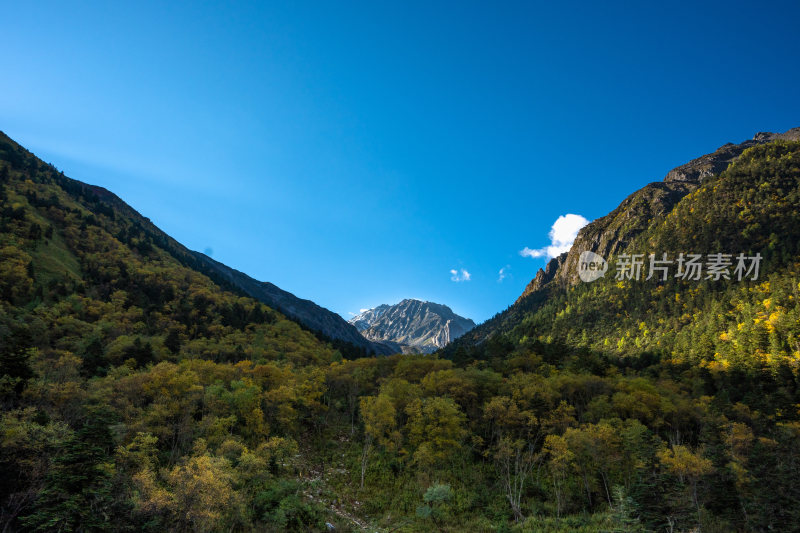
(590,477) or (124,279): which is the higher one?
(124,279)

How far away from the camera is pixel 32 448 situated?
22.4 meters

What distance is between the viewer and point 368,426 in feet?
Answer: 149

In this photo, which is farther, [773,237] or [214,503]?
[773,237]

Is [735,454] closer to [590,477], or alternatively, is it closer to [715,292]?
[590,477]

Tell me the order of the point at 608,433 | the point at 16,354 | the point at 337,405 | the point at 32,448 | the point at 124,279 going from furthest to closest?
the point at 124,279
the point at 337,405
the point at 608,433
the point at 16,354
the point at 32,448

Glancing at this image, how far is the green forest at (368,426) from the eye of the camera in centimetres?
2414

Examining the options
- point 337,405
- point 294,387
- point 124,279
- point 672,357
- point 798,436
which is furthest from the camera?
point 124,279

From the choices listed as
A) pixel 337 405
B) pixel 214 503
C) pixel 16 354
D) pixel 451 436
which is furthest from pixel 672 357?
pixel 16 354

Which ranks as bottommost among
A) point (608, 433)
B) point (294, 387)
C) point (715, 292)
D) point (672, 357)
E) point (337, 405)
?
point (337, 405)

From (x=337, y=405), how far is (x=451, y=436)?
95.1ft

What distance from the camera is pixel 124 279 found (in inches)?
4439

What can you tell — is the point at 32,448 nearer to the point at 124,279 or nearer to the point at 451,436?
the point at 451,436

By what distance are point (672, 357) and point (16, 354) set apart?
131 m

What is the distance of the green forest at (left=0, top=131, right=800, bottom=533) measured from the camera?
24.1 meters
